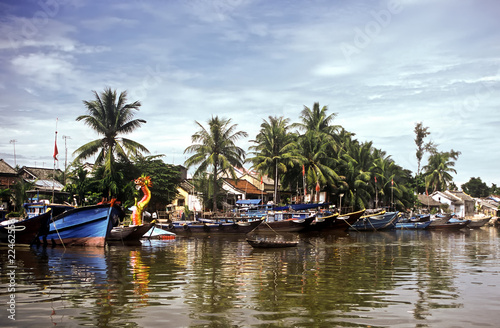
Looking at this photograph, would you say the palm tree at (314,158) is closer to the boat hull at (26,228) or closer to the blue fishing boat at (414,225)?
the blue fishing boat at (414,225)

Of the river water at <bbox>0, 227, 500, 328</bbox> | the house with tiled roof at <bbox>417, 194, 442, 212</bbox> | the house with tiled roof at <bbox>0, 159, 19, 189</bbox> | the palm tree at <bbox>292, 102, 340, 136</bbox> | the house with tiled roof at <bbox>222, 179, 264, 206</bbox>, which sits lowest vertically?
the river water at <bbox>0, 227, 500, 328</bbox>

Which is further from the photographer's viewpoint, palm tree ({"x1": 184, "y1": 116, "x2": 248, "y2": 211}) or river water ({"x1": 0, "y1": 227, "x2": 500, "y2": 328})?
palm tree ({"x1": 184, "y1": 116, "x2": 248, "y2": 211})

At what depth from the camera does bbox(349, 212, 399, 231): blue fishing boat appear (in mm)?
47125

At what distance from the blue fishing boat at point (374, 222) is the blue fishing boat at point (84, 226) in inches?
1150

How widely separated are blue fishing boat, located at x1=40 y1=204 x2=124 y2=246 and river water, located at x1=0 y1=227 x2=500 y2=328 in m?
3.78

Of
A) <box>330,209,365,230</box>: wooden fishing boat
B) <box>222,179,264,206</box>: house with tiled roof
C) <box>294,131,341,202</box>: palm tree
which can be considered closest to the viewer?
<box>330,209,365,230</box>: wooden fishing boat

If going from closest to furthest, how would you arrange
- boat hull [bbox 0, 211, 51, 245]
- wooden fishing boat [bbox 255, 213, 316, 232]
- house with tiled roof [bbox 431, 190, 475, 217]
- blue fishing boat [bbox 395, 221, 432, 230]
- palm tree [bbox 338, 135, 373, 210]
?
boat hull [bbox 0, 211, 51, 245], wooden fishing boat [bbox 255, 213, 316, 232], blue fishing boat [bbox 395, 221, 432, 230], palm tree [bbox 338, 135, 373, 210], house with tiled roof [bbox 431, 190, 475, 217]

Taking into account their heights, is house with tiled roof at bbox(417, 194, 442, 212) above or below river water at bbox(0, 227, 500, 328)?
above

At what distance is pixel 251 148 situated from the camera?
52500 millimetres

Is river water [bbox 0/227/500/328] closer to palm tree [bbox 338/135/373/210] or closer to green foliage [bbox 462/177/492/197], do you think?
palm tree [bbox 338/135/373/210]

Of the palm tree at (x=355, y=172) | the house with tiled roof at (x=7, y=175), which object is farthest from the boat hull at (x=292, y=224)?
the house with tiled roof at (x=7, y=175)

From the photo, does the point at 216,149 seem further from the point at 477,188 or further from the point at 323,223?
the point at 477,188

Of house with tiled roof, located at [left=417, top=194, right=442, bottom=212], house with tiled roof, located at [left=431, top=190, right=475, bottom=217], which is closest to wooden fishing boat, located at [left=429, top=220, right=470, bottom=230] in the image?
house with tiled roof, located at [left=417, top=194, right=442, bottom=212]

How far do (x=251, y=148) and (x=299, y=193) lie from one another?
8107mm
